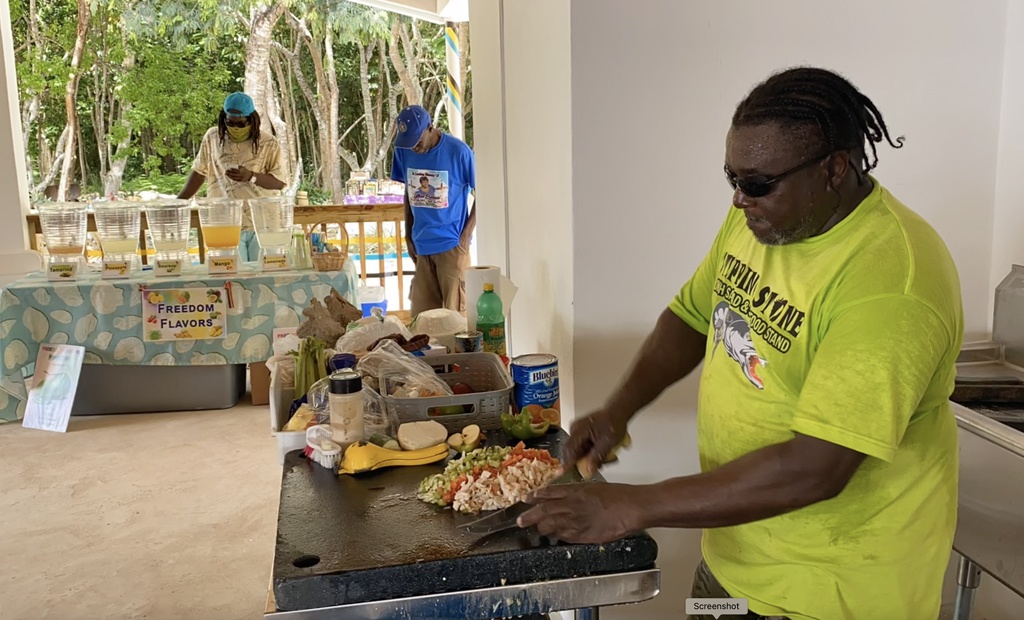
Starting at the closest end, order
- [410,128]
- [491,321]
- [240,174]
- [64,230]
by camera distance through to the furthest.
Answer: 1. [491,321]
2. [64,230]
3. [410,128]
4. [240,174]

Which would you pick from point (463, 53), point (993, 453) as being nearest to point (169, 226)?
point (993, 453)

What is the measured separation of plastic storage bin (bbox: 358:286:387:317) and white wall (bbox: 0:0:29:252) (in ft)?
7.08

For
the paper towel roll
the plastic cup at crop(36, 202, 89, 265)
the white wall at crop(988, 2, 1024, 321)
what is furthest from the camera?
the plastic cup at crop(36, 202, 89, 265)

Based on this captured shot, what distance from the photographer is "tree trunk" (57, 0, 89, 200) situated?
1204 centimetres

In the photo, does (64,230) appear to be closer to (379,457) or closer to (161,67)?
(379,457)

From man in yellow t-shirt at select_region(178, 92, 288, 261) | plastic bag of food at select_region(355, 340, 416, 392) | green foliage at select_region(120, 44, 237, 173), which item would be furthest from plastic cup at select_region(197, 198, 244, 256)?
green foliage at select_region(120, 44, 237, 173)

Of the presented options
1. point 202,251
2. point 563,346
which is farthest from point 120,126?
point 563,346

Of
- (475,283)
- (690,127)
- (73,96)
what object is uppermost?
(73,96)

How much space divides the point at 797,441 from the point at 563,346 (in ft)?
4.10

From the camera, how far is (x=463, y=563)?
1.28m

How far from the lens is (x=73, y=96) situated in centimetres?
1262

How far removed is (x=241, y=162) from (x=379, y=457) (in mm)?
3961

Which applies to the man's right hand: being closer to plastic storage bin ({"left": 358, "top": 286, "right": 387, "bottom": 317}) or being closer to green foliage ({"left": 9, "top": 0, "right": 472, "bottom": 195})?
plastic storage bin ({"left": 358, "top": 286, "right": 387, "bottom": 317})

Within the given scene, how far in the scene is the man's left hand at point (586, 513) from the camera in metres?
1.24
